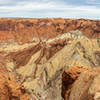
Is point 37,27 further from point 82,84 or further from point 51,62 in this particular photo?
point 82,84

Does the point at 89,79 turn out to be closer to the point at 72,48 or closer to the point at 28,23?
the point at 72,48

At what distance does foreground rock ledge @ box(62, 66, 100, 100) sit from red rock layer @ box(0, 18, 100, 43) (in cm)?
9027

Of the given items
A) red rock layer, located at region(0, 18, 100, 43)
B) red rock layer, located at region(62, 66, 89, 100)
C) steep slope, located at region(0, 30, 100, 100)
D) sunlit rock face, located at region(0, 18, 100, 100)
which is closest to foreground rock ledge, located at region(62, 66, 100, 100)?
red rock layer, located at region(62, 66, 89, 100)

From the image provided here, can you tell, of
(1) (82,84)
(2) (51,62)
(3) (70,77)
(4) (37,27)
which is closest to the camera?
(1) (82,84)

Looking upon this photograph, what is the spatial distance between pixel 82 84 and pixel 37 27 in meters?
103

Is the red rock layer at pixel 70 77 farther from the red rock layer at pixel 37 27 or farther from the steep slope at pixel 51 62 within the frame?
the red rock layer at pixel 37 27

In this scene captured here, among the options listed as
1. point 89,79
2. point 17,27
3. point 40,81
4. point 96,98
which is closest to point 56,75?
point 40,81

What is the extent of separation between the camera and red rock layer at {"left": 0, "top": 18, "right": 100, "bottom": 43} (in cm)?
10416

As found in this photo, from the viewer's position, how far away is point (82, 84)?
37.3 ft

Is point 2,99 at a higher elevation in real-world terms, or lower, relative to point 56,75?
higher

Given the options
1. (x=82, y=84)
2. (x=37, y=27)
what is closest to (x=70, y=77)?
(x=82, y=84)

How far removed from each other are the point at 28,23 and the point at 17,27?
24.0 ft

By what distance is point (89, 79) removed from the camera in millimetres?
11031

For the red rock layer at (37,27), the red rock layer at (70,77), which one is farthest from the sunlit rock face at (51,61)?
the red rock layer at (37,27)
